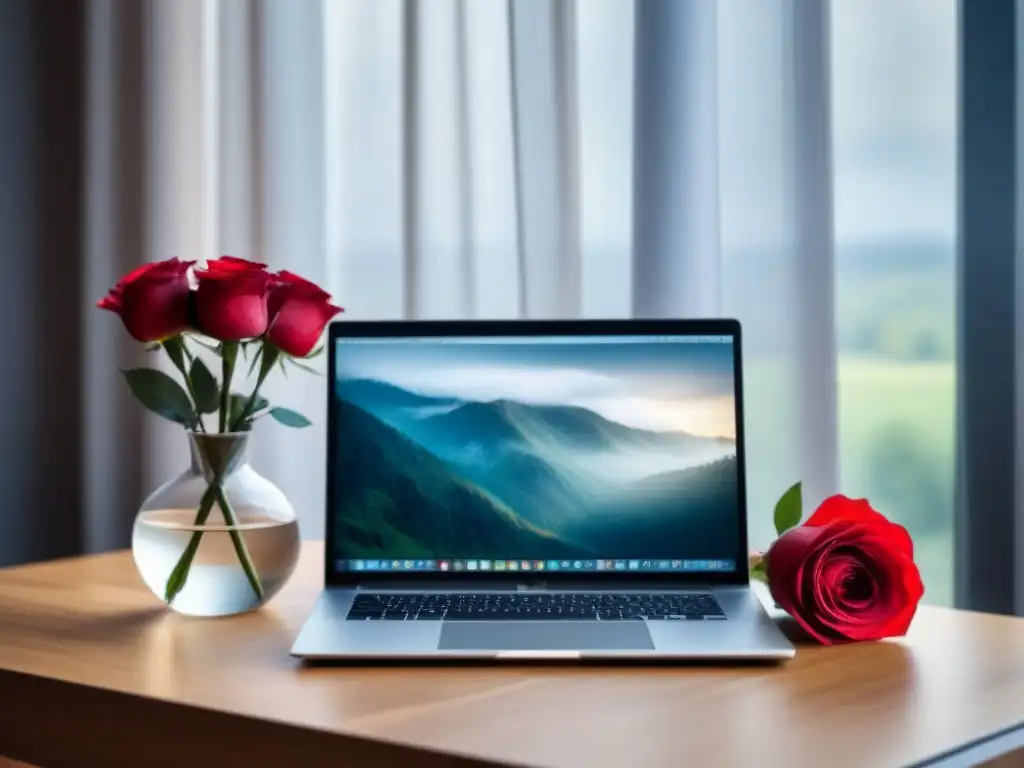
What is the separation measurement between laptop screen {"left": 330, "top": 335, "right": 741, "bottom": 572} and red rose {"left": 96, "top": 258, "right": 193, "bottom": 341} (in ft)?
0.50

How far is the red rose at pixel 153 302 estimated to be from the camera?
0.99m

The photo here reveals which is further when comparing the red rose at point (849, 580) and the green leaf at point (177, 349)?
the green leaf at point (177, 349)

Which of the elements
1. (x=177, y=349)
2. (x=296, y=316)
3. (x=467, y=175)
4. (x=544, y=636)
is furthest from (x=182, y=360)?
(x=467, y=175)

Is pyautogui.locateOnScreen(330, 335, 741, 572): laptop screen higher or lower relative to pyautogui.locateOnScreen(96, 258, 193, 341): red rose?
lower

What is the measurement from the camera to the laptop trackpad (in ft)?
2.88

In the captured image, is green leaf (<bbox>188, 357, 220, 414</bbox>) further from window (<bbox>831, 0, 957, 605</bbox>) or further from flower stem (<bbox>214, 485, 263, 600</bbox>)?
window (<bbox>831, 0, 957, 605</bbox>)

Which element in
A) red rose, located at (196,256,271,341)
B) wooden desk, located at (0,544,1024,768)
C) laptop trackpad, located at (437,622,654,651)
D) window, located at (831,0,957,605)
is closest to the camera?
wooden desk, located at (0,544,1024,768)

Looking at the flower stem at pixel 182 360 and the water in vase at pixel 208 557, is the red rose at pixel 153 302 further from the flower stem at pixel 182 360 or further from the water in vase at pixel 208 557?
the water in vase at pixel 208 557

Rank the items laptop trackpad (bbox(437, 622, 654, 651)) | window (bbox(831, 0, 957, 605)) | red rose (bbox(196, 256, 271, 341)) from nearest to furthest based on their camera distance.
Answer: laptop trackpad (bbox(437, 622, 654, 651)), red rose (bbox(196, 256, 271, 341)), window (bbox(831, 0, 957, 605))

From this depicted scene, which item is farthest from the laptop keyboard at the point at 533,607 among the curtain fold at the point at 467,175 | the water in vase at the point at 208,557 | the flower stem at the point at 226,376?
the curtain fold at the point at 467,175

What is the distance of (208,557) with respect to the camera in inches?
40.5

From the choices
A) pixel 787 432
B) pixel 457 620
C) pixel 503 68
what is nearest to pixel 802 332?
pixel 787 432

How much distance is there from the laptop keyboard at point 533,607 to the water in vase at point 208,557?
0.35 feet

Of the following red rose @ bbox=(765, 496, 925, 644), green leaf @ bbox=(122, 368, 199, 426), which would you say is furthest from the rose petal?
green leaf @ bbox=(122, 368, 199, 426)
